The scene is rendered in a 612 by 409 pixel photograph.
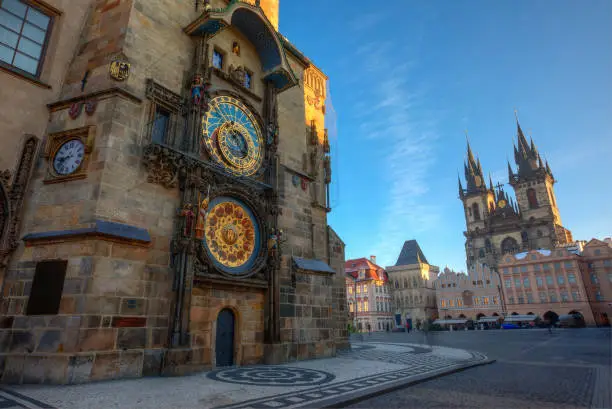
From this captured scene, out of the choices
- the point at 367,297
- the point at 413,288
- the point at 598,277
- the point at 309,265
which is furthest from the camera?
the point at 413,288

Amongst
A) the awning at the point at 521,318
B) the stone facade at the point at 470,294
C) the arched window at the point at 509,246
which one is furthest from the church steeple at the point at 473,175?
the awning at the point at 521,318

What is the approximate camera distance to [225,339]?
11633mm

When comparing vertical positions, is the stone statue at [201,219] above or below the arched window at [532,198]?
below

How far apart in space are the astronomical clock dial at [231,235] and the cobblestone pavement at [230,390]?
3406 mm

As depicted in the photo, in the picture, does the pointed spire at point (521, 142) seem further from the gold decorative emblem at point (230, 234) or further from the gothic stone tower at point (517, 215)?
the gold decorative emblem at point (230, 234)

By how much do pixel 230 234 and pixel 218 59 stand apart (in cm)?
706

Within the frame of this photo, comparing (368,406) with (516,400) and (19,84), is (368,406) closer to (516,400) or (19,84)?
(516,400)

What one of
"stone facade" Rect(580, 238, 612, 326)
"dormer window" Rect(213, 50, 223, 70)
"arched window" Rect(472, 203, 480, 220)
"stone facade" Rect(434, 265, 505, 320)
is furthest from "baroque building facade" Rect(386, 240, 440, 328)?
"dormer window" Rect(213, 50, 223, 70)

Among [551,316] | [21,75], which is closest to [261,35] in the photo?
[21,75]

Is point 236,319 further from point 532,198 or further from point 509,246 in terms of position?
point 532,198

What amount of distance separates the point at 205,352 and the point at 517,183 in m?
96.7

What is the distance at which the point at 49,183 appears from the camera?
32.1 feet

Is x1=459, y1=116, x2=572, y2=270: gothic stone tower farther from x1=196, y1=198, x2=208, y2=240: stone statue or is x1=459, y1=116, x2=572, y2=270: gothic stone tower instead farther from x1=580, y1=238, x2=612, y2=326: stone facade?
x1=196, y1=198, x2=208, y2=240: stone statue

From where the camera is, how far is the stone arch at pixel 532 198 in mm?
85562
